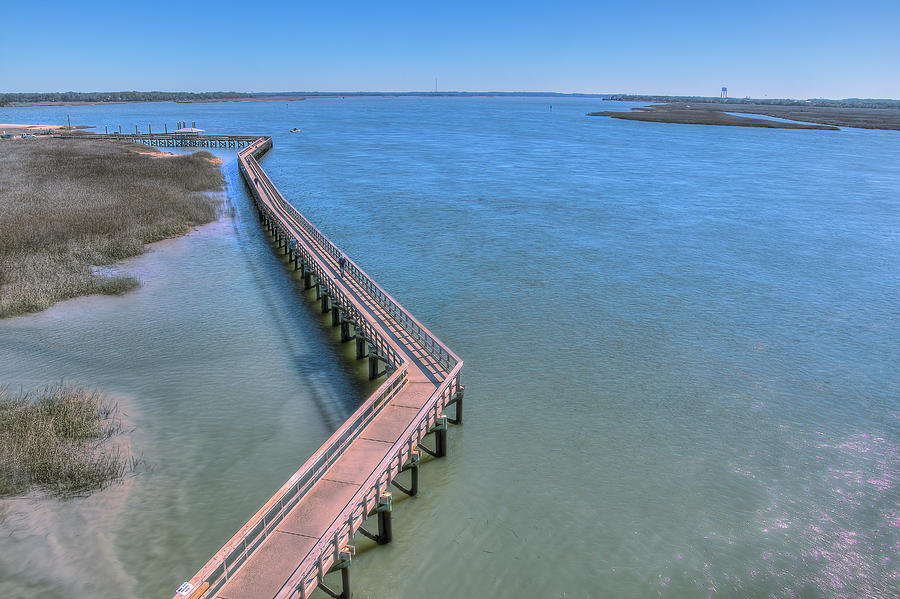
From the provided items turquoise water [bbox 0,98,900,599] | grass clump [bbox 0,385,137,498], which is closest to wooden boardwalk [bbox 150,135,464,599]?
turquoise water [bbox 0,98,900,599]

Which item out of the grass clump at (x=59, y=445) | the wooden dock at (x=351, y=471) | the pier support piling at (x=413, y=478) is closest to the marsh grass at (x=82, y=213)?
the grass clump at (x=59, y=445)

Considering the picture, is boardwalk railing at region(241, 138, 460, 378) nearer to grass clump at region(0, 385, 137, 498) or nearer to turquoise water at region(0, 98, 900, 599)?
turquoise water at region(0, 98, 900, 599)

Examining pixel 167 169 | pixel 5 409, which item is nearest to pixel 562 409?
pixel 5 409

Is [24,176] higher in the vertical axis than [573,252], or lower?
higher

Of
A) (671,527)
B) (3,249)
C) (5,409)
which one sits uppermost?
(3,249)

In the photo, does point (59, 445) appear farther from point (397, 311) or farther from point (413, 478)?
point (397, 311)

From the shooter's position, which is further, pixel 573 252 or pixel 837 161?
pixel 837 161

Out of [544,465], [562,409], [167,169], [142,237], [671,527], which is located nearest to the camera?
[671,527]

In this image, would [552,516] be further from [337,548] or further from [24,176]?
[24,176]
